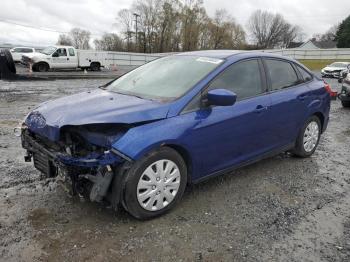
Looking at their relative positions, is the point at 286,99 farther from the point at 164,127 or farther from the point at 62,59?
the point at 62,59

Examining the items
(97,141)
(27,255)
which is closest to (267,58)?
(97,141)

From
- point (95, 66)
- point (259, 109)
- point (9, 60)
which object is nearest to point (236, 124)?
point (259, 109)

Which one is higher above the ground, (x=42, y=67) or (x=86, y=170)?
(x=86, y=170)

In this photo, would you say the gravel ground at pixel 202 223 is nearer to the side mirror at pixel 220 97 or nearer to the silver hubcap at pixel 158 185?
the silver hubcap at pixel 158 185

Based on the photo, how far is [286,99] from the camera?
4.74 metres

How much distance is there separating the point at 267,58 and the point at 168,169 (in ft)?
7.38

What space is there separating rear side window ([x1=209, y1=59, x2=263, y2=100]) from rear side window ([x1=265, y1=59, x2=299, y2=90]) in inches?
11.0

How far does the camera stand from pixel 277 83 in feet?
15.6

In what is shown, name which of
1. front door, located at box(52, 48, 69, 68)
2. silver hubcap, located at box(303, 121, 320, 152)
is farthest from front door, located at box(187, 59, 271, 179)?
front door, located at box(52, 48, 69, 68)

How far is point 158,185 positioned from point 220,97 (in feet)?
3.52

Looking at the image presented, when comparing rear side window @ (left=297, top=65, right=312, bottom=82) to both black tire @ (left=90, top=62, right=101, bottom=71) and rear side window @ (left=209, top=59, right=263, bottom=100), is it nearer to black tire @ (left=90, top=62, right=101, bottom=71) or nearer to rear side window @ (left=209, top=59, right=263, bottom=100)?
rear side window @ (left=209, top=59, right=263, bottom=100)

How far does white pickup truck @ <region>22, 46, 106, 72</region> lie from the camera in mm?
25000

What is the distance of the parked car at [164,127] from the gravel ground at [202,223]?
310 millimetres

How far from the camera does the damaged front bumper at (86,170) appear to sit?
3.12 m
